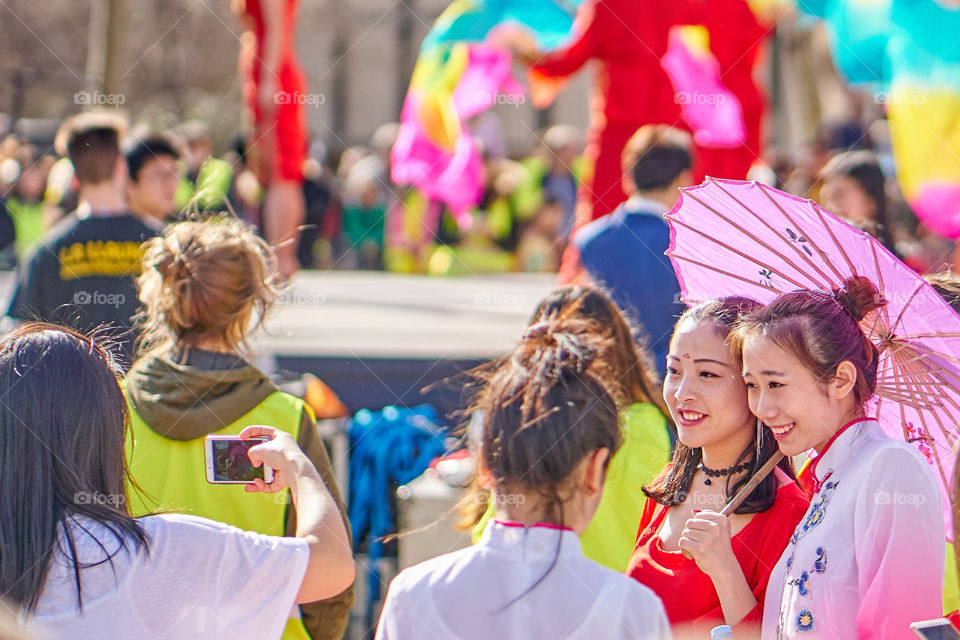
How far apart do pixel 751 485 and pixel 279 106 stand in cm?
415

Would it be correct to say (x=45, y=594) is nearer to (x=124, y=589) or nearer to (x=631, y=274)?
(x=124, y=589)

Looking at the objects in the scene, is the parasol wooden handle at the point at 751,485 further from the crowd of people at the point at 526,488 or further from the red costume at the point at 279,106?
the red costume at the point at 279,106

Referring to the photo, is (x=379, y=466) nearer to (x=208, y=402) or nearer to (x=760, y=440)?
(x=208, y=402)

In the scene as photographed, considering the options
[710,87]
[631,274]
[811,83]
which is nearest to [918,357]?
[631,274]

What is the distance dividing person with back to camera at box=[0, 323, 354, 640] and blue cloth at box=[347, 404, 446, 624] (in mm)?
2238

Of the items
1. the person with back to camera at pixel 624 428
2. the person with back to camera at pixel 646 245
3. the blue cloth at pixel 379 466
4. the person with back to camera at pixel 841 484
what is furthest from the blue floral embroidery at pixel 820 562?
the blue cloth at pixel 379 466

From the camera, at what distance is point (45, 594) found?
1.75 m

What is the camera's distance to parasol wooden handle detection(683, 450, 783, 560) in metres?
2.16

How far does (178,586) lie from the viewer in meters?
1.79

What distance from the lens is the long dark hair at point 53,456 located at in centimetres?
175

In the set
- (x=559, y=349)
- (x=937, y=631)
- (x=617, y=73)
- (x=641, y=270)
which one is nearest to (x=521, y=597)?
(x=559, y=349)

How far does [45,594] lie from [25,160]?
7.55 meters

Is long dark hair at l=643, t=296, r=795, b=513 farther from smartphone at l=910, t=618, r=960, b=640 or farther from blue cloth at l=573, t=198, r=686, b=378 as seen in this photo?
blue cloth at l=573, t=198, r=686, b=378

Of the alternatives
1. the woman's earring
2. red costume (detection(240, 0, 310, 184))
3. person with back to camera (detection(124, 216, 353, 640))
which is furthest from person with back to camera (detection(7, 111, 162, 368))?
the woman's earring
